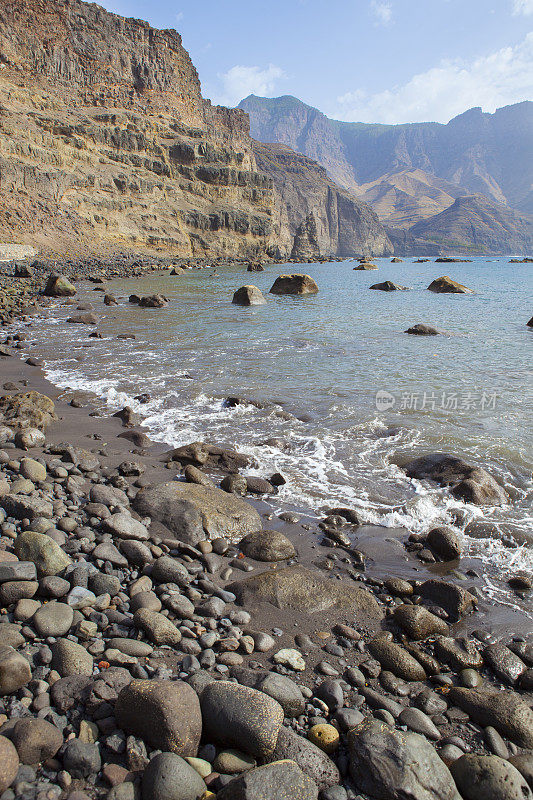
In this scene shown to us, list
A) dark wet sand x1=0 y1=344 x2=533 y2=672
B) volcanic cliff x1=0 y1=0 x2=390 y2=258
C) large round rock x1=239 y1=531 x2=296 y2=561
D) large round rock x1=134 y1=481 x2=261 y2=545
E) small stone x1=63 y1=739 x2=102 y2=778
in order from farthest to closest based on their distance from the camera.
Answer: volcanic cliff x1=0 y1=0 x2=390 y2=258
large round rock x1=134 y1=481 x2=261 y2=545
large round rock x1=239 y1=531 x2=296 y2=561
dark wet sand x1=0 y1=344 x2=533 y2=672
small stone x1=63 y1=739 x2=102 y2=778

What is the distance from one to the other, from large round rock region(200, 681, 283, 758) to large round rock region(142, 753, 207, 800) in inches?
10.3

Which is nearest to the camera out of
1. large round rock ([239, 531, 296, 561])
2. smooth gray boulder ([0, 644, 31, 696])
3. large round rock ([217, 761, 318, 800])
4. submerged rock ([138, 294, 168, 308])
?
large round rock ([217, 761, 318, 800])

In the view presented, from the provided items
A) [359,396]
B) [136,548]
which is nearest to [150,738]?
[136,548]

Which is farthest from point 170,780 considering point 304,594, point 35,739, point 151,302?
point 151,302

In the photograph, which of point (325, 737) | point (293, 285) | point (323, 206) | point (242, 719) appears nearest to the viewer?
point (242, 719)

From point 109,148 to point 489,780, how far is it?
3066 inches

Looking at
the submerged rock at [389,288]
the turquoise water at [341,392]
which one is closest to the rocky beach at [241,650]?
the turquoise water at [341,392]

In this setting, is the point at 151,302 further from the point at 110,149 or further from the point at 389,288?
the point at 110,149

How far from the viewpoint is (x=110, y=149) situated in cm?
6512

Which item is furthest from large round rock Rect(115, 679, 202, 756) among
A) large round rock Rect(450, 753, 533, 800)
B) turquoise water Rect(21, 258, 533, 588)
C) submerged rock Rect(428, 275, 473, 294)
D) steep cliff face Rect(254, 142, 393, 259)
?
steep cliff face Rect(254, 142, 393, 259)

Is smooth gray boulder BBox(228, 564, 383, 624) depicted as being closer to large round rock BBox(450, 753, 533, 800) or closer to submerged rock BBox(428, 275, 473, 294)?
large round rock BBox(450, 753, 533, 800)

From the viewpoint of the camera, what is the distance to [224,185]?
3204 inches

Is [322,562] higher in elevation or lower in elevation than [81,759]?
lower

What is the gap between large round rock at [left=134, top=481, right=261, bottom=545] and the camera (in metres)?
4.91
